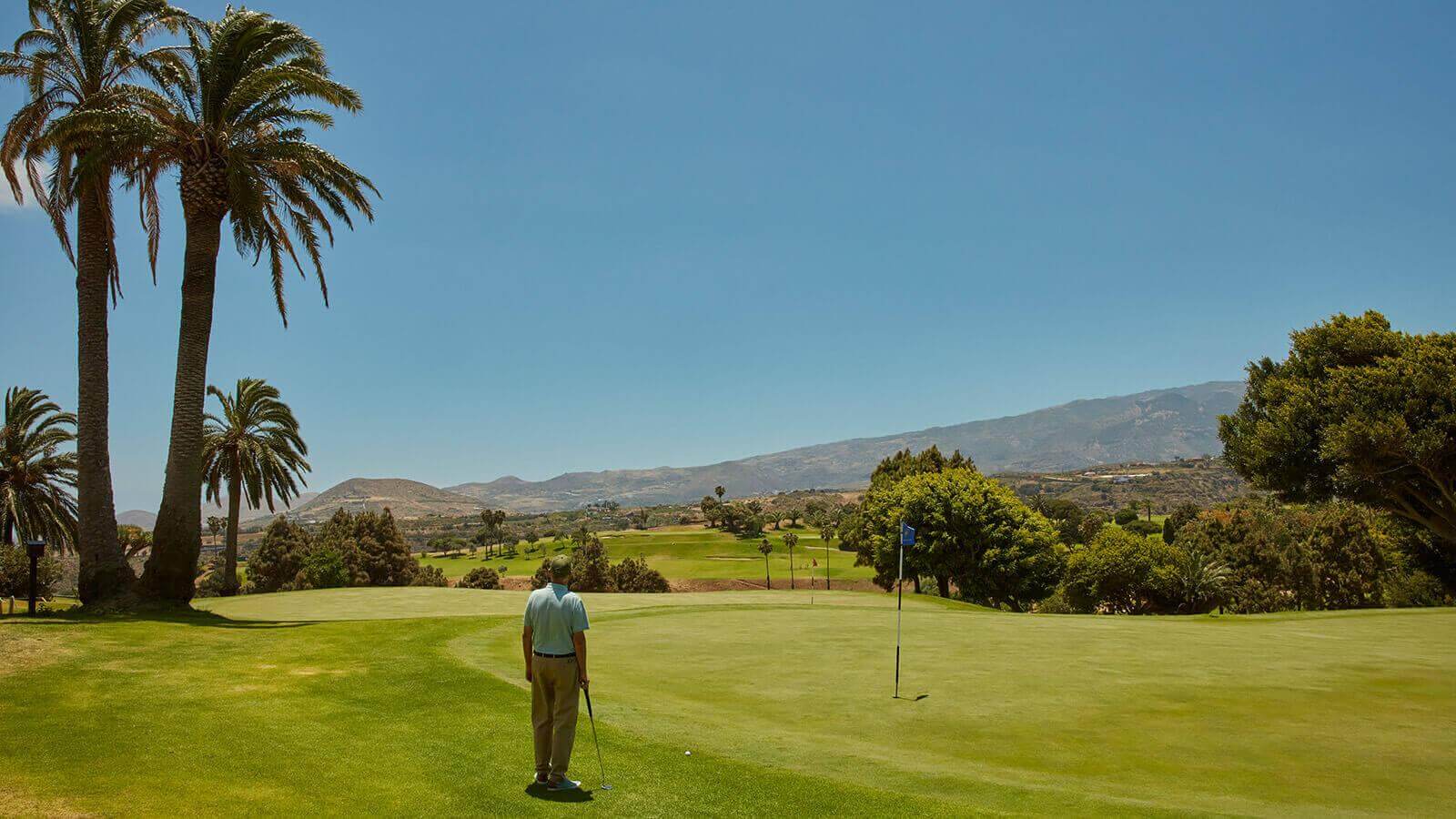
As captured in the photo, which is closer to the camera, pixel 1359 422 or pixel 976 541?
pixel 1359 422

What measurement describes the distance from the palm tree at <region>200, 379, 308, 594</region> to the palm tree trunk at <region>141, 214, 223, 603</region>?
2480 centimetres

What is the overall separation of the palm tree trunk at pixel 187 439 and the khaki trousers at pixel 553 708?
740 inches

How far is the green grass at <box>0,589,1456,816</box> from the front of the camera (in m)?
8.59

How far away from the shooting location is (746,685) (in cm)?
→ 1506

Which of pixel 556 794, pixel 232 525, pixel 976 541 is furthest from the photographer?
pixel 976 541

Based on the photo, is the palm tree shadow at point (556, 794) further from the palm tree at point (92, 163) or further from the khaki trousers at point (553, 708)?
the palm tree at point (92, 163)

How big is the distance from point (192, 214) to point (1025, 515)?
56.8 m

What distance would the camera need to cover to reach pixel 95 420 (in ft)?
75.0

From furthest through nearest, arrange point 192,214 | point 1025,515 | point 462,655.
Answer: point 1025,515 → point 192,214 → point 462,655

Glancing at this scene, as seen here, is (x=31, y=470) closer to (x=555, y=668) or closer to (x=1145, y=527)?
(x=555, y=668)

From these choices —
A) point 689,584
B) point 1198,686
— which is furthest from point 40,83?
point 689,584

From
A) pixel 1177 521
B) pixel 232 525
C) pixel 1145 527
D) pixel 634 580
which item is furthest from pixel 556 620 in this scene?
pixel 1145 527

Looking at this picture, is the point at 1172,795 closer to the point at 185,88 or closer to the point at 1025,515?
the point at 185,88

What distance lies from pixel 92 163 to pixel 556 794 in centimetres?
2294
